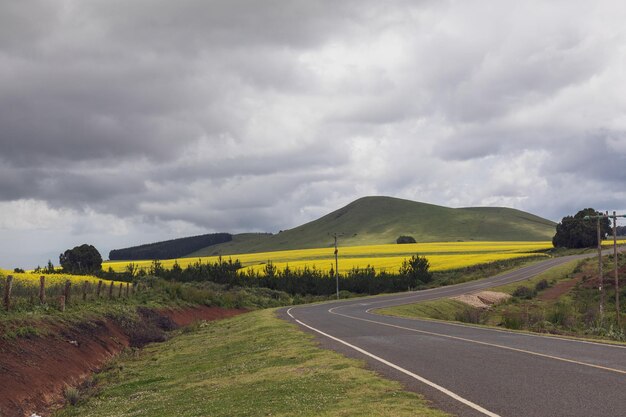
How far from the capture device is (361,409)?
34.4 ft

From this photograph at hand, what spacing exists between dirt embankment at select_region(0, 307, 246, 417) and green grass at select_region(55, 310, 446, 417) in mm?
1280

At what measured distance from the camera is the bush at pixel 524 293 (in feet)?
215

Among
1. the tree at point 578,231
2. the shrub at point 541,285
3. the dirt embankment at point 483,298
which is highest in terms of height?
the tree at point 578,231

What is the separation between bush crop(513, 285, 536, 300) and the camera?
2581 inches

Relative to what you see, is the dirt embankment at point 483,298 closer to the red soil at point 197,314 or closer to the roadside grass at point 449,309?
the roadside grass at point 449,309

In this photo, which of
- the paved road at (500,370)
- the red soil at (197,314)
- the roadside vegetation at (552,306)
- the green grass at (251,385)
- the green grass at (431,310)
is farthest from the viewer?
the green grass at (431,310)

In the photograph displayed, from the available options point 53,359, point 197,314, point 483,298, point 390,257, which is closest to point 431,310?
point 483,298

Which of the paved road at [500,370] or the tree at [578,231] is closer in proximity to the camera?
the paved road at [500,370]

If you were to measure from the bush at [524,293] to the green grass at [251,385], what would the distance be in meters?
46.0

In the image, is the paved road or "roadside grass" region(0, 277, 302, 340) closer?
the paved road

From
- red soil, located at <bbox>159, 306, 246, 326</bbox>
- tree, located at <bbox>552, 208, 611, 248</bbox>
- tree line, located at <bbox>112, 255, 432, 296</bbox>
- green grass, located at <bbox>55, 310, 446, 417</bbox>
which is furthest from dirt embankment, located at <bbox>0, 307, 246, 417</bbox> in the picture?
tree, located at <bbox>552, 208, 611, 248</bbox>

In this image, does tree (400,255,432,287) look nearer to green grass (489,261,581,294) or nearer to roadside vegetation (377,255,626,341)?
green grass (489,261,581,294)

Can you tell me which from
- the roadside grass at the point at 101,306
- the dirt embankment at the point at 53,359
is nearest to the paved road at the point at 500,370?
the dirt embankment at the point at 53,359

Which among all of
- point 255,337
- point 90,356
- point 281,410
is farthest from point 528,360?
point 90,356
